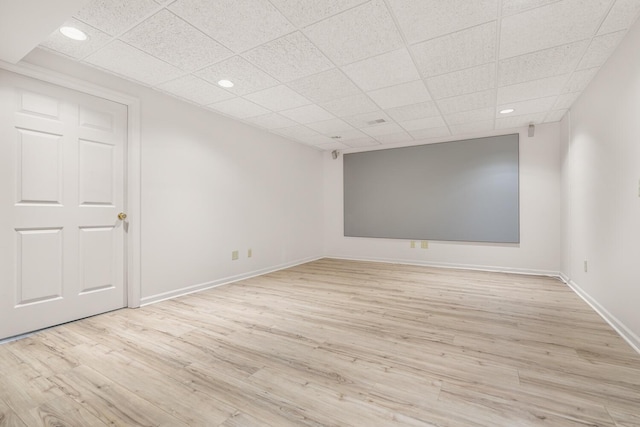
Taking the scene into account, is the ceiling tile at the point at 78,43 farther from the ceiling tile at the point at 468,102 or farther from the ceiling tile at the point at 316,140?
the ceiling tile at the point at 468,102

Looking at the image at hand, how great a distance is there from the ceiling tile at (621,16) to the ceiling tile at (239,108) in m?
3.18

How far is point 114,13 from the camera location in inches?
76.0

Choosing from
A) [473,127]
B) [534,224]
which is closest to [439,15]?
[473,127]

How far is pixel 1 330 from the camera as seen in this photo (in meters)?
2.16

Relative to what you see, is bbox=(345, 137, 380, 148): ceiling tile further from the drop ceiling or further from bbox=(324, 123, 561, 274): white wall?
bbox=(324, 123, 561, 274): white wall

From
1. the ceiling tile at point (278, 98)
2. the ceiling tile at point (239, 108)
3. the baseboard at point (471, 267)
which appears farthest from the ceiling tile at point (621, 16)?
the baseboard at point (471, 267)

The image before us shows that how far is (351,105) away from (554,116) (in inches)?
116

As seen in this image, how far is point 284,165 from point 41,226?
10.9 ft

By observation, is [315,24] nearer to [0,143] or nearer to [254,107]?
[254,107]

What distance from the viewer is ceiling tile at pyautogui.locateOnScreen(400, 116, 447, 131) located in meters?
4.11

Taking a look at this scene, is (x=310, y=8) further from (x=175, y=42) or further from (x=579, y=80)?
(x=579, y=80)

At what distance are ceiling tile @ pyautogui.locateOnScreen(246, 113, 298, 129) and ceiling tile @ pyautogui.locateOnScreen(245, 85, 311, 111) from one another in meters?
0.33

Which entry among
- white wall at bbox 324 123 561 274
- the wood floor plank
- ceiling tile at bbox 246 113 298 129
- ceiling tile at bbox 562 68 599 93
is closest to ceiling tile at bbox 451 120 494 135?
white wall at bbox 324 123 561 274

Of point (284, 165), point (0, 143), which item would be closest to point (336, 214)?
point (284, 165)
